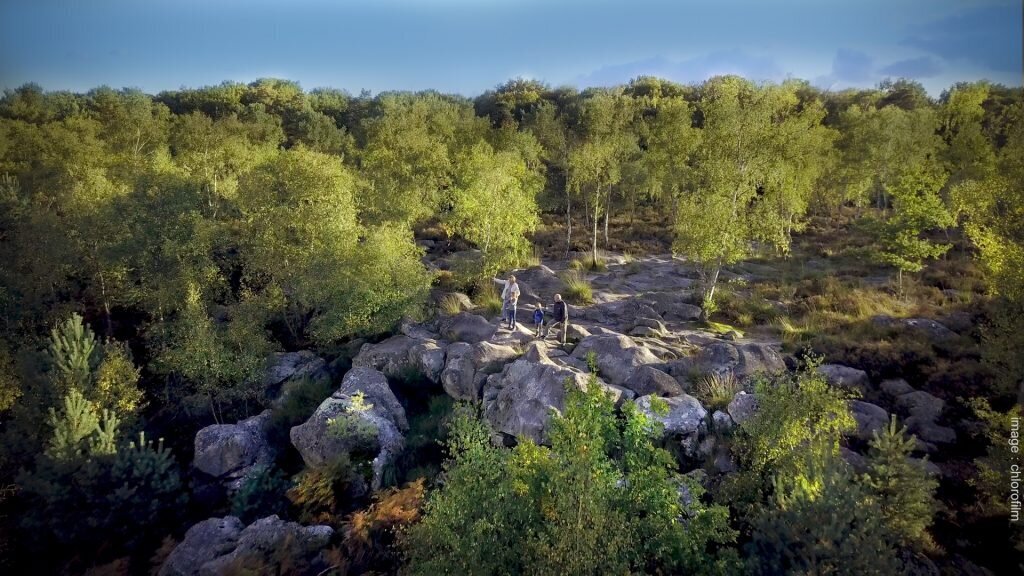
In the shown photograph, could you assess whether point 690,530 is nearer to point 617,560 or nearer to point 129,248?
point 617,560

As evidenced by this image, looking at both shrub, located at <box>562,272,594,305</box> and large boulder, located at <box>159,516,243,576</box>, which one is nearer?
large boulder, located at <box>159,516,243,576</box>

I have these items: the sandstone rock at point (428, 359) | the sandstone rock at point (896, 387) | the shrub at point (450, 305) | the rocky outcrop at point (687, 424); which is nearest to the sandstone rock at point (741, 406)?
the rocky outcrop at point (687, 424)

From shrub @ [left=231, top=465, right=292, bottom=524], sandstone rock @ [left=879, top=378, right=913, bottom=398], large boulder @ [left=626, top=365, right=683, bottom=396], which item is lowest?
shrub @ [left=231, top=465, right=292, bottom=524]

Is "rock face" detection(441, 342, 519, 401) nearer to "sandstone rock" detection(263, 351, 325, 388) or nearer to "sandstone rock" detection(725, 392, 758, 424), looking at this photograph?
"sandstone rock" detection(263, 351, 325, 388)

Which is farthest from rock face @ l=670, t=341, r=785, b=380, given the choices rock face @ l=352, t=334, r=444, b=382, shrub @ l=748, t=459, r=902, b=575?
rock face @ l=352, t=334, r=444, b=382

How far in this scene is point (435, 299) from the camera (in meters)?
29.8

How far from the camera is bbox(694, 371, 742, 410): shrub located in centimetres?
1767

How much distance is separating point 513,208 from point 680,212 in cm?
1048

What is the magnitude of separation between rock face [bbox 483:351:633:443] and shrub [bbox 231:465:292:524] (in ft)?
25.9

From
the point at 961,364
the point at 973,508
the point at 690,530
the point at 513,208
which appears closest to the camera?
the point at 690,530

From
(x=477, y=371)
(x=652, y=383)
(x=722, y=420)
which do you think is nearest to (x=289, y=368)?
(x=477, y=371)

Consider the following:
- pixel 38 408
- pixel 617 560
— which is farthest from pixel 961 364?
pixel 38 408

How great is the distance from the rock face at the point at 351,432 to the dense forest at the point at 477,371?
121 mm

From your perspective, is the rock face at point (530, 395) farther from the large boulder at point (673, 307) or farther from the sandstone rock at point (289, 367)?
the large boulder at point (673, 307)
